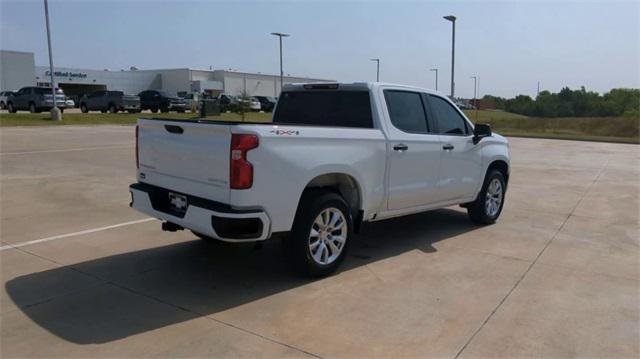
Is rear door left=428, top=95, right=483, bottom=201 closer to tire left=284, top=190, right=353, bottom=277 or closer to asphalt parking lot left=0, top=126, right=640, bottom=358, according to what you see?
asphalt parking lot left=0, top=126, right=640, bottom=358

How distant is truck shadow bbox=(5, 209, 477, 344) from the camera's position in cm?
412

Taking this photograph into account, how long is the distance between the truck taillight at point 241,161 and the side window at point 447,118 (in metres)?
3.00

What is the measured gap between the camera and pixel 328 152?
16.3ft

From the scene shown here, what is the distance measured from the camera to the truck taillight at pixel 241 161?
4328 mm

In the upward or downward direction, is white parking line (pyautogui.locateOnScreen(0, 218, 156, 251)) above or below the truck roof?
below

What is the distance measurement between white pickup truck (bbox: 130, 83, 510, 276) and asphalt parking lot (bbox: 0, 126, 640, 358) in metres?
0.54

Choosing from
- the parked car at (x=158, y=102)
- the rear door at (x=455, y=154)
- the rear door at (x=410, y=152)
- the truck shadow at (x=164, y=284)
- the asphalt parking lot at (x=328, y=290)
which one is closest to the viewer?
the asphalt parking lot at (x=328, y=290)

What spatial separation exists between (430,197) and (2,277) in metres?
4.53

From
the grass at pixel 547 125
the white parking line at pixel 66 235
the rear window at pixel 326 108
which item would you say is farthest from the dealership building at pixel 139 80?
the rear window at pixel 326 108

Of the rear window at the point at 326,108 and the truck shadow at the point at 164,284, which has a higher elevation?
the rear window at the point at 326,108

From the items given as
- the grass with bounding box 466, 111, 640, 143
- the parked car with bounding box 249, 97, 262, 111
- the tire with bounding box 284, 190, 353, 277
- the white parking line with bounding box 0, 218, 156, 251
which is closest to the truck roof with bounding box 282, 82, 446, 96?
the tire with bounding box 284, 190, 353, 277

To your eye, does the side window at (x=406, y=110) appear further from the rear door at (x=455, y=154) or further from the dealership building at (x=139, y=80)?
the dealership building at (x=139, y=80)

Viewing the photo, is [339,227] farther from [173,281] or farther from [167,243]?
[167,243]

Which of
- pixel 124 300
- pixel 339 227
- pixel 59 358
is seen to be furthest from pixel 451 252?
pixel 59 358
